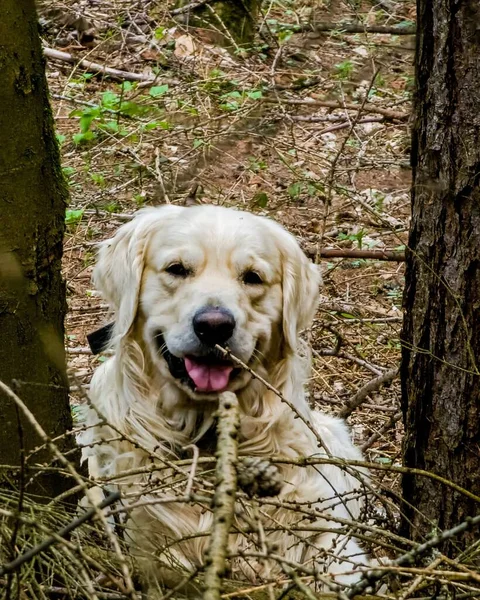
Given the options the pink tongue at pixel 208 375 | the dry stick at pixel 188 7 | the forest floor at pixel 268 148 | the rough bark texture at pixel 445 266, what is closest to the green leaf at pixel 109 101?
the forest floor at pixel 268 148

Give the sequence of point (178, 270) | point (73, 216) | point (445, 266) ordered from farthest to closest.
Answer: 1. point (73, 216)
2. point (178, 270)
3. point (445, 266)

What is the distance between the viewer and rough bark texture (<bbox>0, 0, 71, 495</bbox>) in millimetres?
2373

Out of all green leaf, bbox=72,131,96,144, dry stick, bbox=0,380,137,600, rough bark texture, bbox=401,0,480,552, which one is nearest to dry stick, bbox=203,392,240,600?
dry stick, bbox=0,380,137,600

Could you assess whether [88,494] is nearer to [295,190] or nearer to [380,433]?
[380,433]

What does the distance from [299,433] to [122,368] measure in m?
0.85

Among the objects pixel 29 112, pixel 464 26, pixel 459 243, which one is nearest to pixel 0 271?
pixel 29 112

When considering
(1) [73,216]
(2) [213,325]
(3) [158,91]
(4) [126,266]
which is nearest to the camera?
(2) [213,325]

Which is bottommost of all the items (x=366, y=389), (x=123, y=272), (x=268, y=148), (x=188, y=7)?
(x=366, y=389)

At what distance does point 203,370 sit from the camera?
361cm

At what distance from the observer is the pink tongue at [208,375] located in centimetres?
359

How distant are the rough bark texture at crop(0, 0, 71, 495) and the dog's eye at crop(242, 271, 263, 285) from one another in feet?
4.38

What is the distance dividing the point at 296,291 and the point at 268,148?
12.1 feet

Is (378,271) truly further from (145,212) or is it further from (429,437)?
(429,437)

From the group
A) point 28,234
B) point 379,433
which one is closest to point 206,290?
point 28,234
